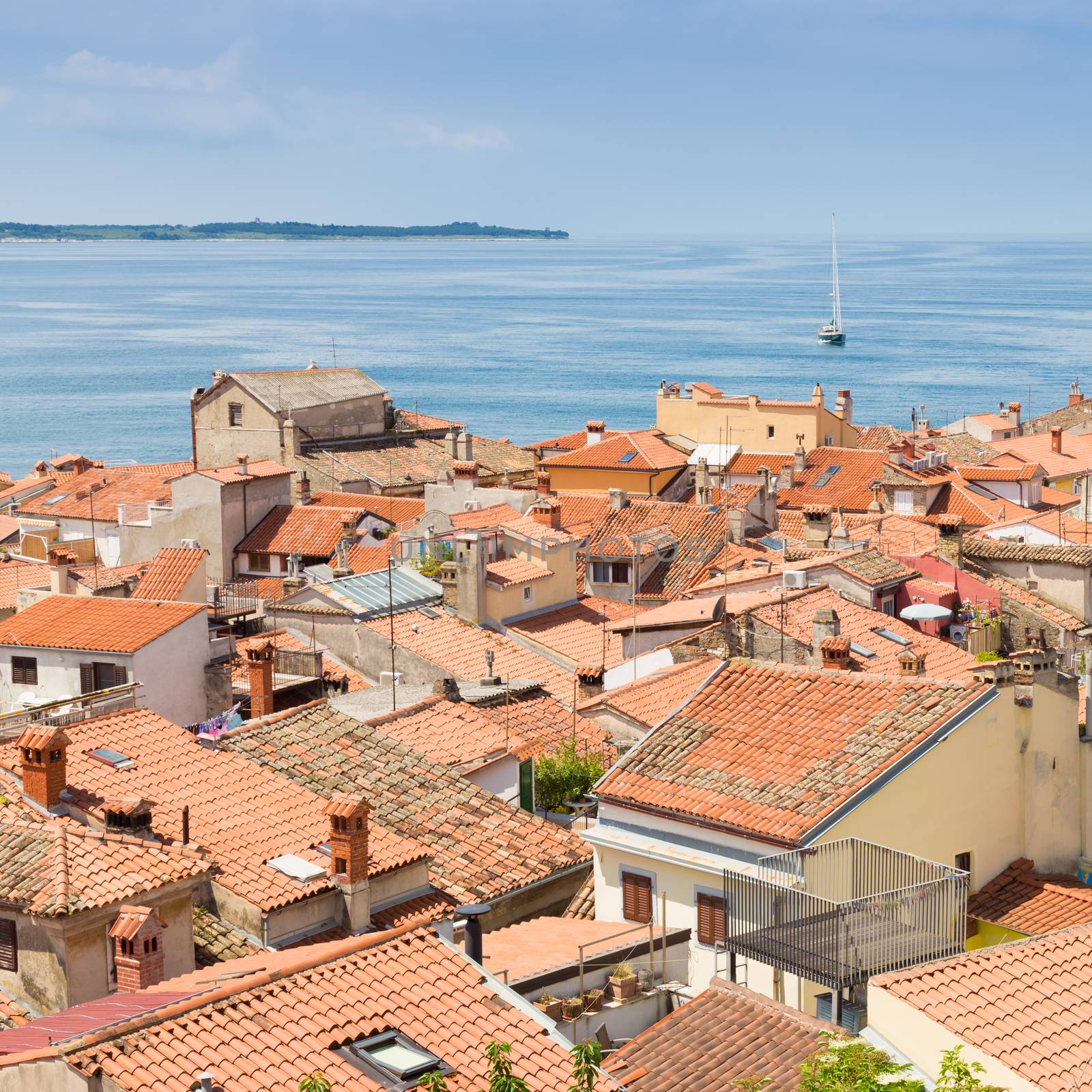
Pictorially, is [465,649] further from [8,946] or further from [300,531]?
[8,946]

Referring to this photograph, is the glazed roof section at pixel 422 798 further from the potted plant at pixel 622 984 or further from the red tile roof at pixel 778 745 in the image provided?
the potted plant at pixel 622 984

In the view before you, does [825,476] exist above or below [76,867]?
below

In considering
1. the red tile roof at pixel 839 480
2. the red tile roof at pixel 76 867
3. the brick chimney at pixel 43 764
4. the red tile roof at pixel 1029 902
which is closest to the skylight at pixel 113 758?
the brick chimney at pixel 43 764

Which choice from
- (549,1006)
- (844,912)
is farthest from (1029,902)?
(549,1006)

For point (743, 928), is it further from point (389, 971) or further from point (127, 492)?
point (127, 492)

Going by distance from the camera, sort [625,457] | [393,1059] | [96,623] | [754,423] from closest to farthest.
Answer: [393,1059]
[96,623]
[625,457]
[754,423]

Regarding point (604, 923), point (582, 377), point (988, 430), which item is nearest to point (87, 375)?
point (582, 377)
